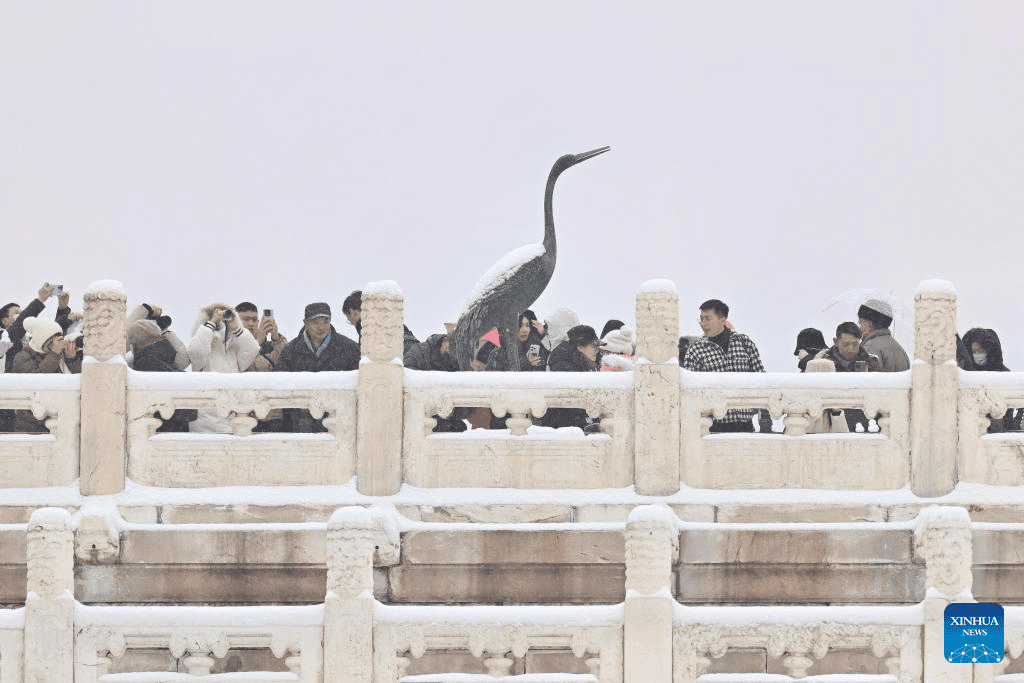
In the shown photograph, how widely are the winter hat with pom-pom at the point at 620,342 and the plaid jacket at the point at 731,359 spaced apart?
1.50m

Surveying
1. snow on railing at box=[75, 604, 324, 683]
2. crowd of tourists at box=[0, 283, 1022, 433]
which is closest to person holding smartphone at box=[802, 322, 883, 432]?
crowd of tourists at box=[0, 283, 1022, 433]

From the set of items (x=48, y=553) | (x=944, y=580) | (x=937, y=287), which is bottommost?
(x=944, y=580)

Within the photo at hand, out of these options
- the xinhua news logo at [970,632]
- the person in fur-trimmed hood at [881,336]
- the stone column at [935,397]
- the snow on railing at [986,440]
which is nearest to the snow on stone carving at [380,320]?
the stone column at [935,397]

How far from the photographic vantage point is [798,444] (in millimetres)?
13773

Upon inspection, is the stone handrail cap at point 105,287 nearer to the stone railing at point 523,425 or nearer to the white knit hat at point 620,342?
the stone railing at point 523,425

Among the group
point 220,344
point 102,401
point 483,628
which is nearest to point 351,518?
point 483,628

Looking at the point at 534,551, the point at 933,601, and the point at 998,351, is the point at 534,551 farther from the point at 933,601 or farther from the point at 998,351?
the point at 998,351

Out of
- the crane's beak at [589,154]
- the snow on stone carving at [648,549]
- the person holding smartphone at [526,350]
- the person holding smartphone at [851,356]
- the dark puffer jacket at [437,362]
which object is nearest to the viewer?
the snow on stone carving at [648,549]

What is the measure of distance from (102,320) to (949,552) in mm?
6259

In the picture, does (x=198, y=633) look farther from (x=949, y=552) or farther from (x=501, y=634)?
(x=949, y=552)

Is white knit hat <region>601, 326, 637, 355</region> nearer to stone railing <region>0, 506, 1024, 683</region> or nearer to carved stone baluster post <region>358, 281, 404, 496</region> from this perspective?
carved stone baluster post <region>358, 281, 404, 496</region>

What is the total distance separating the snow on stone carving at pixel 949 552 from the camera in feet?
38.3

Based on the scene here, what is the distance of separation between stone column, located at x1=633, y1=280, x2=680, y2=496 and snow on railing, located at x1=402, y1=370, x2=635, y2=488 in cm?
13

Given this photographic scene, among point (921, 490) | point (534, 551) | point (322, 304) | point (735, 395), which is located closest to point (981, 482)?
point (921, 490)
